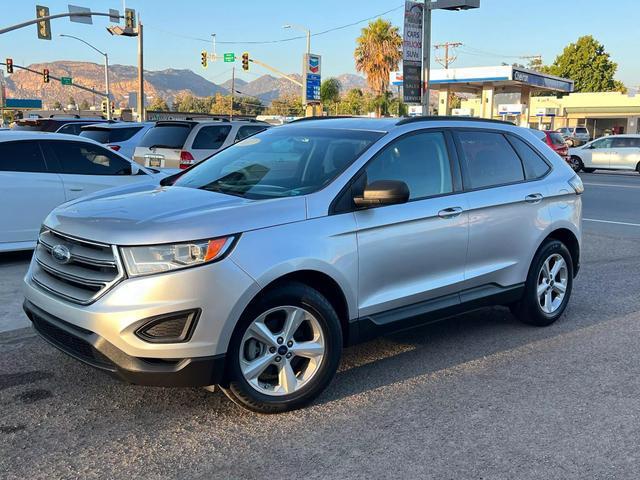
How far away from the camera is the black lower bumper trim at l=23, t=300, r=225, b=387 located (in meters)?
3.47

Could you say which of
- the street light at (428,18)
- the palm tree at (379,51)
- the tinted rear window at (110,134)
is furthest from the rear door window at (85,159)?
the palm tree at (379,51)

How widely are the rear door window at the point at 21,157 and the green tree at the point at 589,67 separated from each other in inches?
2842

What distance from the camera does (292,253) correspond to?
12.4ft

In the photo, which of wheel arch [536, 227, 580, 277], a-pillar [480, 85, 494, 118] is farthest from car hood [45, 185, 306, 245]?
a-pillar [480, 85, 494, 118]

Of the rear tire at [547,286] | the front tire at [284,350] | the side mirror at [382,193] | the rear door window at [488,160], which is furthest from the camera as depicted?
the rear tire at [547,286]

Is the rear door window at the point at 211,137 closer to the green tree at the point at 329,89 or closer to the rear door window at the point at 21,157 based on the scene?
the rear door window at the point at 21,157

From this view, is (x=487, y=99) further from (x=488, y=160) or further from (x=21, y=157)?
(x=488, y=160)

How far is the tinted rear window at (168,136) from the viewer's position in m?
12.0

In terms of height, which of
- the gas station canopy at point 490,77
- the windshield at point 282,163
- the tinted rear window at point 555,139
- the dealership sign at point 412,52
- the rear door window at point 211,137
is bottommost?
the windshield at point 282,163

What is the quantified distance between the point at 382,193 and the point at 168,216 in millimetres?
1341

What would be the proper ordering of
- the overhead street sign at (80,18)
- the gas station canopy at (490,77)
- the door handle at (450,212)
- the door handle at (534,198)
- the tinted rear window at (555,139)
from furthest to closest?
1. the gas station canopy at (490,77)
2. the overhead street sign at (80,18)
3. the tinted rear window at (555,139)
4. the door handle at (534,198)
5. the door handle at (450,212)

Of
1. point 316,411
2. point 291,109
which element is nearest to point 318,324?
point 316,411

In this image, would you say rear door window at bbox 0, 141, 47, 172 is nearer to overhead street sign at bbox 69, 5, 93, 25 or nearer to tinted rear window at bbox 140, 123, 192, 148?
tinted rear window at bbox 140, 123, 192, 148

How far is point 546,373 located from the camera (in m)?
4.66
